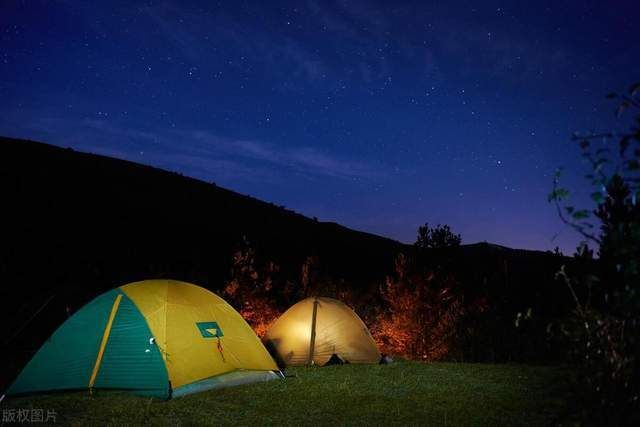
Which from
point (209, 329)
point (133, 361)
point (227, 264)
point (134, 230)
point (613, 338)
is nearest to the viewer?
point (613, 338)

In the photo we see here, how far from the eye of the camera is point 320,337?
12734 millimetres

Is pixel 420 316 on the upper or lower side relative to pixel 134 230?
lower

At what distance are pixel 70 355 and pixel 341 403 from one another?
14.4 ft

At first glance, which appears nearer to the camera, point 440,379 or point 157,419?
point 157,419

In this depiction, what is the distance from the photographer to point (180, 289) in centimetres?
938

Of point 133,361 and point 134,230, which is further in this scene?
point 134,230

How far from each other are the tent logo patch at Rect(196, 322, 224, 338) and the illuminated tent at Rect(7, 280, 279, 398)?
17mm

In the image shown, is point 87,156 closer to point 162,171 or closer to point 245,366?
point 162,171

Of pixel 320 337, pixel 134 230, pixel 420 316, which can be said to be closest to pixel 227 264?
pixel 134 230

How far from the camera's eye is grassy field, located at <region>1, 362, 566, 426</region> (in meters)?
7.01

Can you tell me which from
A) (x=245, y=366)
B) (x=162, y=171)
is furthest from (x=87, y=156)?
(x=245, y=366)

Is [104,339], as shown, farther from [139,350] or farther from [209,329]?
[209,329]

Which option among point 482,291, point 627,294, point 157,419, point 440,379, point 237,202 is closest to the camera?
point 627,294

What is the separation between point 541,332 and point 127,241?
99.9ft
